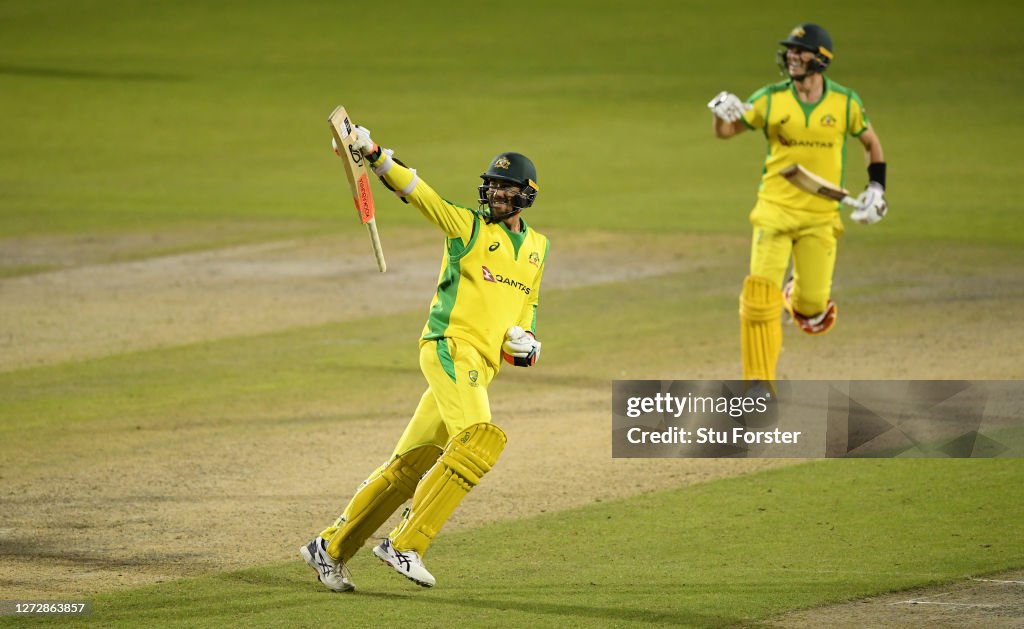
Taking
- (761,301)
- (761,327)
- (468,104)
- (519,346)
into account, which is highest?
(468,104)

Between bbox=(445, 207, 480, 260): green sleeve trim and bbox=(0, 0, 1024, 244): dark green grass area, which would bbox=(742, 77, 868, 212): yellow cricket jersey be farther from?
bbox=(0, 0, 1024, 244): dark green grass area

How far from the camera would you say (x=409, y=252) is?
1884cm

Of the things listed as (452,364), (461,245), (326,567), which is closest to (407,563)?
(326,567)

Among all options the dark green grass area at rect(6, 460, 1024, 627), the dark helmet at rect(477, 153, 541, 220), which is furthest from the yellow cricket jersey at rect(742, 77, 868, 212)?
the dark helmet at rect(477, 153, 541, 220)

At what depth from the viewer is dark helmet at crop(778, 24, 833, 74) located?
38.9ft

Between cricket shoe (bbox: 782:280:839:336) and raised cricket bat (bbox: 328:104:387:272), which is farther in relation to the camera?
cricket shoe (bbox: 782:280:839:336)

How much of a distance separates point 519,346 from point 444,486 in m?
0.90

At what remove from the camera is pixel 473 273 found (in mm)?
8102

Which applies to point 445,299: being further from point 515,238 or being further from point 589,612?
point 589,612

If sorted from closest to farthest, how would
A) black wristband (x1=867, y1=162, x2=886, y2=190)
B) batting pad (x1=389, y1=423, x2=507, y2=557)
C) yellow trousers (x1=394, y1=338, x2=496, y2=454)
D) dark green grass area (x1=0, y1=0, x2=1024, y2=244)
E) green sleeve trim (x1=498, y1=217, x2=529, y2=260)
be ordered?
1. batting pad (x1=389, y1=423, x2=507, y2=557)
2. yellow trousers (x1=394, y1=338, x2=496, y2=454)
3. green sleeve trim (x1=498, y1=217, x2=529, y2=260)
4. black wristband (x1=867, y1=162, x2=886, y2=190)
5. dark green grass area (x1=0, y1=0, x2=1024, y2=244)

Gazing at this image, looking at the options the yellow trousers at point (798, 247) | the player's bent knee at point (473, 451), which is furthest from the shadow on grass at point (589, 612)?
the yellow trousers at point (798, 247)

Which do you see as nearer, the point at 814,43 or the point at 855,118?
the point at 814,43

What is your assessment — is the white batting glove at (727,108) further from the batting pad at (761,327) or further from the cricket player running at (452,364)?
the cricket player running at (452,364)

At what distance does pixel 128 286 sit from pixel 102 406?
500 centimetres
